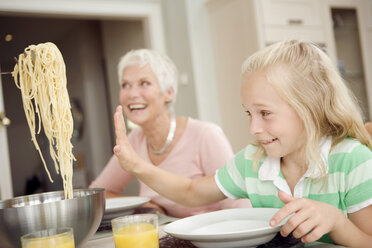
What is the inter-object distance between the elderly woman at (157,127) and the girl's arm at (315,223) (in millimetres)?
950

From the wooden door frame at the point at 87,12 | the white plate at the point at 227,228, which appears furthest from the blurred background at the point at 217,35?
the white plate at the point at 227,228

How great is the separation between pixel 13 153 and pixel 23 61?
6471 mm

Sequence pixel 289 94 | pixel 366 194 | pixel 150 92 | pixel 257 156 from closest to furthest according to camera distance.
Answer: pixel 366 194 → pixel 289 94 → pixel 257 156 → pixel 150 92

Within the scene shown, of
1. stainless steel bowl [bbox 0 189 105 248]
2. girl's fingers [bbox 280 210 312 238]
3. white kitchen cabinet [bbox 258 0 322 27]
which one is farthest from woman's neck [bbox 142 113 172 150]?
white kitchen cabinet [bbox 258 0 322 27]

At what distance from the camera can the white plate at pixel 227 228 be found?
2.44ft

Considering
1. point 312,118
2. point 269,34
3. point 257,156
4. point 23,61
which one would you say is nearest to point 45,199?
point 23,61

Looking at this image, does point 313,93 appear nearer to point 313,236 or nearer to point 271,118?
point 271,118

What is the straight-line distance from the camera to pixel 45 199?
3.18 ft

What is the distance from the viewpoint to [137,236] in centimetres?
78

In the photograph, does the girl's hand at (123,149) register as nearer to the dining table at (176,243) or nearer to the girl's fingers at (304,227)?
the dining table at (176,243)

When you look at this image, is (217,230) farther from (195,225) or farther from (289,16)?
(289,16)

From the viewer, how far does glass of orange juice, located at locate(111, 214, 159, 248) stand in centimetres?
78

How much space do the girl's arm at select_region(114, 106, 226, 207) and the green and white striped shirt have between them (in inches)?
1.7

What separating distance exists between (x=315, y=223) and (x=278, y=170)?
32 centimetres
